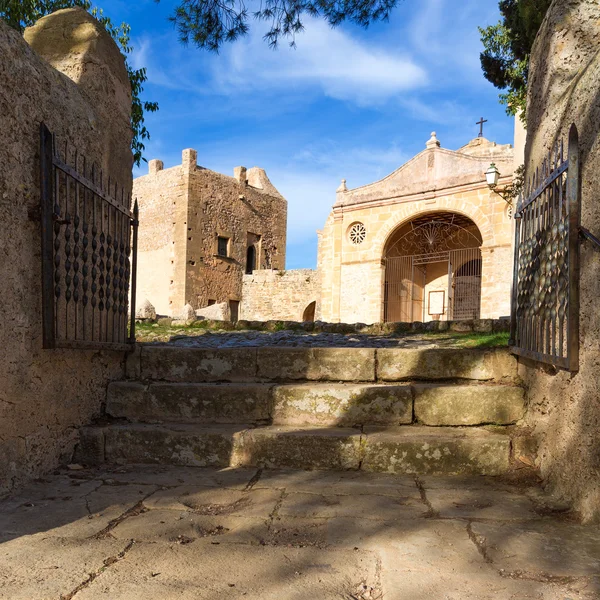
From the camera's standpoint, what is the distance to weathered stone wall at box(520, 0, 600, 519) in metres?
2.25

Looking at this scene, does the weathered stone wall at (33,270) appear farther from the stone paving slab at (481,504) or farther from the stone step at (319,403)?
the stone paving slab at (481,504)

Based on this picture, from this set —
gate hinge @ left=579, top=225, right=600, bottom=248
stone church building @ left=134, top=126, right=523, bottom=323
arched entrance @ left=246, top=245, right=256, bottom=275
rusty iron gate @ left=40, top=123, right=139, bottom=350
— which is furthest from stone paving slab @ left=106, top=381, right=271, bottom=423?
arched entrance @ left=246, top=245, right=256, bottom=275

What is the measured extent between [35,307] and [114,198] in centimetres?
112

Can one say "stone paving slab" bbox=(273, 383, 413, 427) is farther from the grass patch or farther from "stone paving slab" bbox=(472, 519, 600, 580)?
"stone paving slab" bbox=(472, 519, 600, 580)

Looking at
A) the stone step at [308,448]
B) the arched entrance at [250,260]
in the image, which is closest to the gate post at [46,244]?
the stone step at [308,448]

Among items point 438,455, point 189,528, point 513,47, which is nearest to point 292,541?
point 189,528

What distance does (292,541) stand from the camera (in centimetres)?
194

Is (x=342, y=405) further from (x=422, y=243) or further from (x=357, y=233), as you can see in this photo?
(x=422, y=243)

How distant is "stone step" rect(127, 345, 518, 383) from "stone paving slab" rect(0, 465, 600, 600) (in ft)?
3.34

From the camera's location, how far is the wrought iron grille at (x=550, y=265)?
93.0 inches

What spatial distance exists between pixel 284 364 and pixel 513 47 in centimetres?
857

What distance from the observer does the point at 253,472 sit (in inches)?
111

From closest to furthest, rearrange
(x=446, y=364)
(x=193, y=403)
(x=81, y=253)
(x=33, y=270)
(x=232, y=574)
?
1. (x=232, y=574)
2. (x=33, y=270)
3. (x=81, y=253)
4. (x=193, y=403)
5. (x=446, y=364)

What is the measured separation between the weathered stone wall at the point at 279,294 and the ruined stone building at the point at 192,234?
2.17 ft
